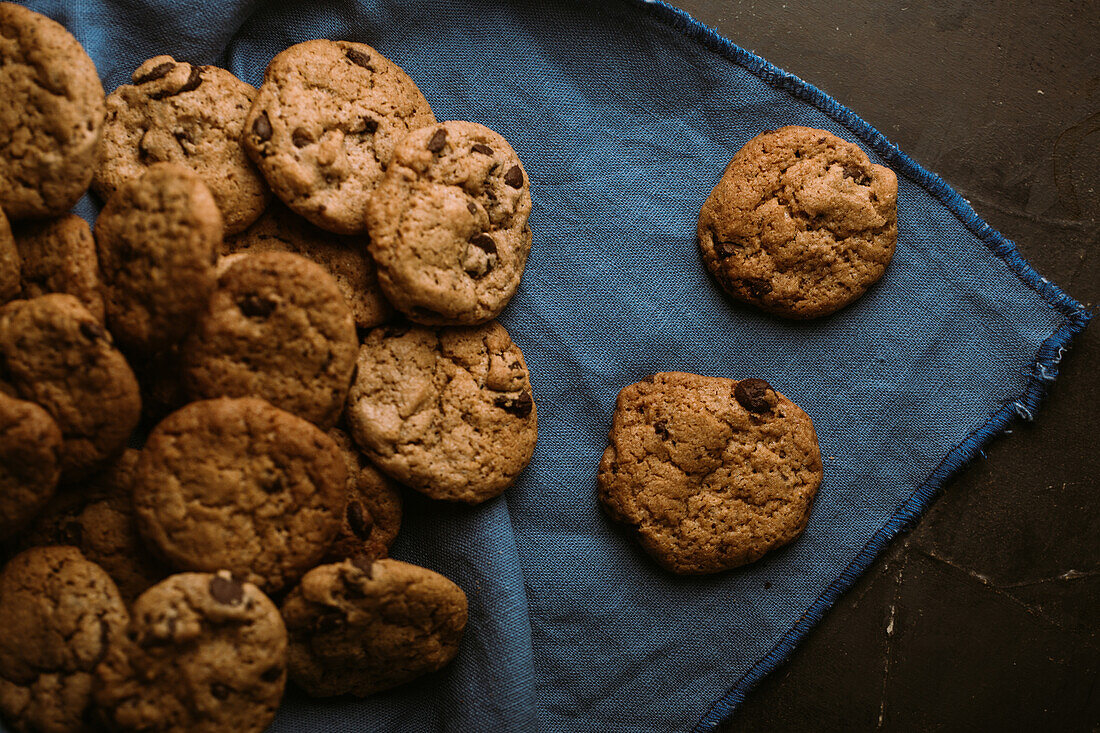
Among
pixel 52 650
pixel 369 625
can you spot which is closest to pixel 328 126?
pixel 369 625

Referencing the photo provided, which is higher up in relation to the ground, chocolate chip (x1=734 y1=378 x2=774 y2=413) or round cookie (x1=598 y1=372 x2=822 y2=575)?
chocolate chip (x1=734 y1=378 x2=774 y2=413)

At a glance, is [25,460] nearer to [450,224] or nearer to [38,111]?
[38,111]

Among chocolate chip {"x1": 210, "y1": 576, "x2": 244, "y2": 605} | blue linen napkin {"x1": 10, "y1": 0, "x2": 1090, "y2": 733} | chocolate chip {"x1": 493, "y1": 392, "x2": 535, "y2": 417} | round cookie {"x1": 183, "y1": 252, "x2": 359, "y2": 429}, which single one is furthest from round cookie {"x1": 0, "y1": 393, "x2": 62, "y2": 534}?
chocolate chip {"x1": 493, "y1": 392, "x2": 535, "y2": 417}

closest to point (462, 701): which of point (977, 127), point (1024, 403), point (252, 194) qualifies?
point (252, 194)

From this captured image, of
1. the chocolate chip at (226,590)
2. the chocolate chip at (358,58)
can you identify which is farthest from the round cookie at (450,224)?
the chocolate chip at (226,590)

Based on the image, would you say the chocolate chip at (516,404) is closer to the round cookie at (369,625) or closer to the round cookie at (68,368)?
the round cookie at (369,625)

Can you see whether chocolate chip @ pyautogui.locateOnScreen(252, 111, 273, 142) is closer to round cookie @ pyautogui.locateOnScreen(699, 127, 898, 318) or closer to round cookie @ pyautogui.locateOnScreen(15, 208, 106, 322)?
round cookie @ pyautogui.locateOnScreen(15, 208, 106, 322)

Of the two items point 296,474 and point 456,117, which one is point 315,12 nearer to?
point 456,117
